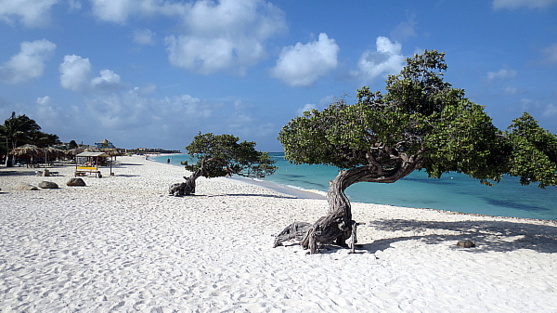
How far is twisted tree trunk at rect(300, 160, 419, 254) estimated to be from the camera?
7.12 metres

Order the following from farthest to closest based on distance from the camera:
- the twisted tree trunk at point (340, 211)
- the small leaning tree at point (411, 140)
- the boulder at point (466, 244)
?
1. the boulder at point (466, 244)
2. the twisted tree trunk at point (340, 211)
3. the small leaning tree at point (411, 140)

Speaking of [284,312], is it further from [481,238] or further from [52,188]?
[52,188]

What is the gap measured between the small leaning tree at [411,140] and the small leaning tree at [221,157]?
Answer: 7.28 metres

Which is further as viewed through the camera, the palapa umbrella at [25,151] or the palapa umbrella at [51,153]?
the palapa umbrella at [51,153]

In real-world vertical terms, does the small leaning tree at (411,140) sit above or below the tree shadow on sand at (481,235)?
above

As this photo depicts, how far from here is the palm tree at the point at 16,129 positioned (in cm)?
3547

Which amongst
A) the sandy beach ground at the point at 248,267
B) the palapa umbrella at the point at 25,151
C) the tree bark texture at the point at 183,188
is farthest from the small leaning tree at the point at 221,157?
the palapa umbrella at the point at 25,151

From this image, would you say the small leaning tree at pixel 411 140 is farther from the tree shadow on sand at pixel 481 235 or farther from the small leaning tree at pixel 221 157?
the small leaning tree at pixel 221 157

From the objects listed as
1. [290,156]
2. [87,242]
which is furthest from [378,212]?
[87,242]

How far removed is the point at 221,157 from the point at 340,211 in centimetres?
996

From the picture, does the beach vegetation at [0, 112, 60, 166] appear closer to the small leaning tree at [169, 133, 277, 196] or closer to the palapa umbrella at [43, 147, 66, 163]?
the palapa umbrella at [43, 147, 66, 163]

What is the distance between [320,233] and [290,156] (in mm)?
2641

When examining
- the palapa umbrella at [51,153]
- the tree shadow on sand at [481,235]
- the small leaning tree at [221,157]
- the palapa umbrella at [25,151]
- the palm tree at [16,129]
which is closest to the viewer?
the tree shadow on sand at [481,235]

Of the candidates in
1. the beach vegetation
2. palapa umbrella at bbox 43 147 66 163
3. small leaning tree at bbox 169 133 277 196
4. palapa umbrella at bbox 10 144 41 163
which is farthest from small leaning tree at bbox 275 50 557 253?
the beach vegetation
